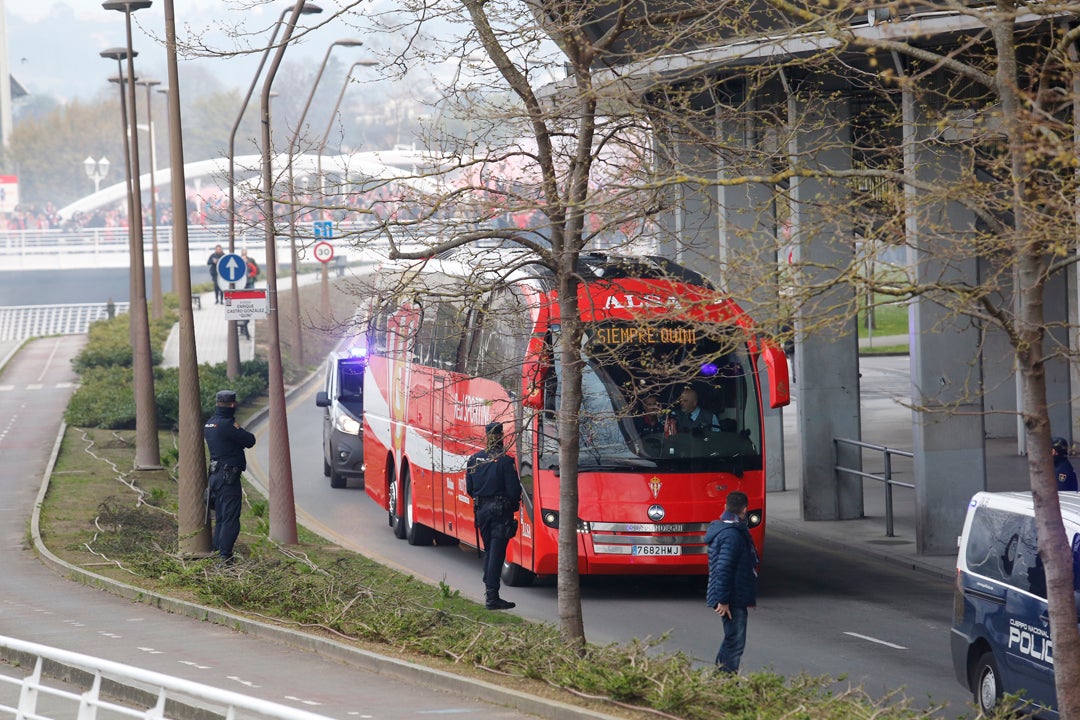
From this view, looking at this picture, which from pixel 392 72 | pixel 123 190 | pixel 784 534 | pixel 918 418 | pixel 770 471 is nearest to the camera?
pixel 392 72

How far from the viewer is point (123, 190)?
128750mm

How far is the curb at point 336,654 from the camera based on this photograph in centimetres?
970

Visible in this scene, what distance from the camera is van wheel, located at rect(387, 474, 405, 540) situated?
21.1 meters

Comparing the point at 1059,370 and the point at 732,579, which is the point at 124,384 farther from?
the point at 732,579

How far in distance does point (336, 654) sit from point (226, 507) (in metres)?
4.51

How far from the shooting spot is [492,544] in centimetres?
1523

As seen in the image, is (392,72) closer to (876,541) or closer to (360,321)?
(360,321)

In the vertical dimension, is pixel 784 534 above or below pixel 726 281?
below

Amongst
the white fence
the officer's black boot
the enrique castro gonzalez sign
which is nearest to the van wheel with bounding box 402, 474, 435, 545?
the enrique castro gonzalez sign

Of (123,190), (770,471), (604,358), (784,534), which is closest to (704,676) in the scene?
(604,358)

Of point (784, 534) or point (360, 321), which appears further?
point (784, 534)

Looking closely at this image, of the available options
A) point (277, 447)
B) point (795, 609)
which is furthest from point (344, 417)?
point (795, 609)

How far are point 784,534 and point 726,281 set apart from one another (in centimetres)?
1218

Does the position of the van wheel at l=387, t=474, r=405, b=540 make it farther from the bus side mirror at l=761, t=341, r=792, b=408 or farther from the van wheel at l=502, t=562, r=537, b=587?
the bus side mirror at l=761, t=341, r=792, b=408
